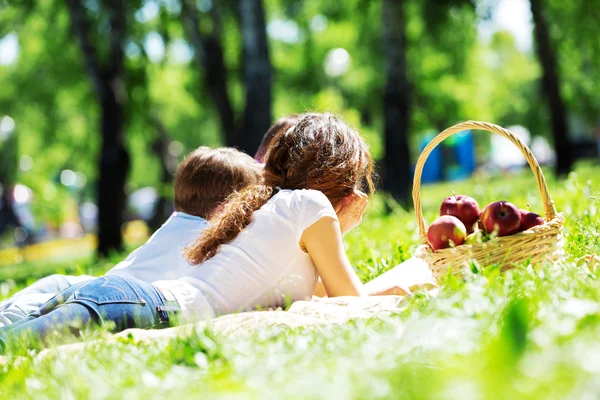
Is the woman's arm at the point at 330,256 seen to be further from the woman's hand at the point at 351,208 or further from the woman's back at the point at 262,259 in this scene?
the woman's hand at the point at 351,208

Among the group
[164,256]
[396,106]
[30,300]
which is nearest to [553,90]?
[396,106]

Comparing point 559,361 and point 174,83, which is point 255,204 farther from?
point 174,83

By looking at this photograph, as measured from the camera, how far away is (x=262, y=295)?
3.49m

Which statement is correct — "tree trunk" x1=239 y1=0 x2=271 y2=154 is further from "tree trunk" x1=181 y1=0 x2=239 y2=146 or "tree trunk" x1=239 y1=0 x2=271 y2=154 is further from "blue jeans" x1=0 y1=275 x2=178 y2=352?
"blue jeans" x1=0 y1=275 x2=178 y2=352

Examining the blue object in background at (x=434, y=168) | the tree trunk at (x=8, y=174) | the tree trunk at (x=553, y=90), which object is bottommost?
the blue object in background at (x=434, y=168)

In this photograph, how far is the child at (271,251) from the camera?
10.5 feet

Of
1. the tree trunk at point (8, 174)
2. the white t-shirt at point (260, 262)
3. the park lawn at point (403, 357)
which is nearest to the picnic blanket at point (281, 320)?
the park lawn at point (403, 357)

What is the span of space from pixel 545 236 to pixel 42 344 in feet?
7.47

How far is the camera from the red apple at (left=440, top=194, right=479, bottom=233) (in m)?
3.79

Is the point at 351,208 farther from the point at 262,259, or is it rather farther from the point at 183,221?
the point at 183,221

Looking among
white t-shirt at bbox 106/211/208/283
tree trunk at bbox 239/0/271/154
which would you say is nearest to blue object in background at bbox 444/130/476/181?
tree trunk at bbox 239/0/271/154

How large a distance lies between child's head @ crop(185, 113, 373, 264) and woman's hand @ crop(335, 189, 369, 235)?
0.10ft

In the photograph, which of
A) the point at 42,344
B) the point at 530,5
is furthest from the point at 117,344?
the point at 530,5

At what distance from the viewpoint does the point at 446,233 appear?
3518mm
